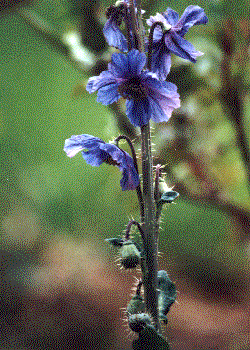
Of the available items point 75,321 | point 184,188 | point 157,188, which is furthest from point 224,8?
point 75,321

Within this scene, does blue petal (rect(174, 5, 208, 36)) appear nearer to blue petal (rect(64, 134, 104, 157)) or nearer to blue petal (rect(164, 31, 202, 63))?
blue petal (rect(164, 31, 202, 63))

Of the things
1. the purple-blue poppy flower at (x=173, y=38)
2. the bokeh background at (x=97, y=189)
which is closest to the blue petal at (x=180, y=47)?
the purple-blue poppy flower at (x=173, y=38)

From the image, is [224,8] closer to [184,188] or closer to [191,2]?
[191,2]

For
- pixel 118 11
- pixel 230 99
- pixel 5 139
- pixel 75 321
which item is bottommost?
pixel 75 321

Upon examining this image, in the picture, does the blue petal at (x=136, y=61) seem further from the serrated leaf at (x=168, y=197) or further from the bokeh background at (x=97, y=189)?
the bokeh background at (x=97, y=189)

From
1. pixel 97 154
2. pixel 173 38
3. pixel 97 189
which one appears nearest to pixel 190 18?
pixel 173 38

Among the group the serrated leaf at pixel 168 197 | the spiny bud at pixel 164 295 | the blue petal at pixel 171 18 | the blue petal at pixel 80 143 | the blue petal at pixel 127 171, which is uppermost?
the blue petal at pixel 171 18
